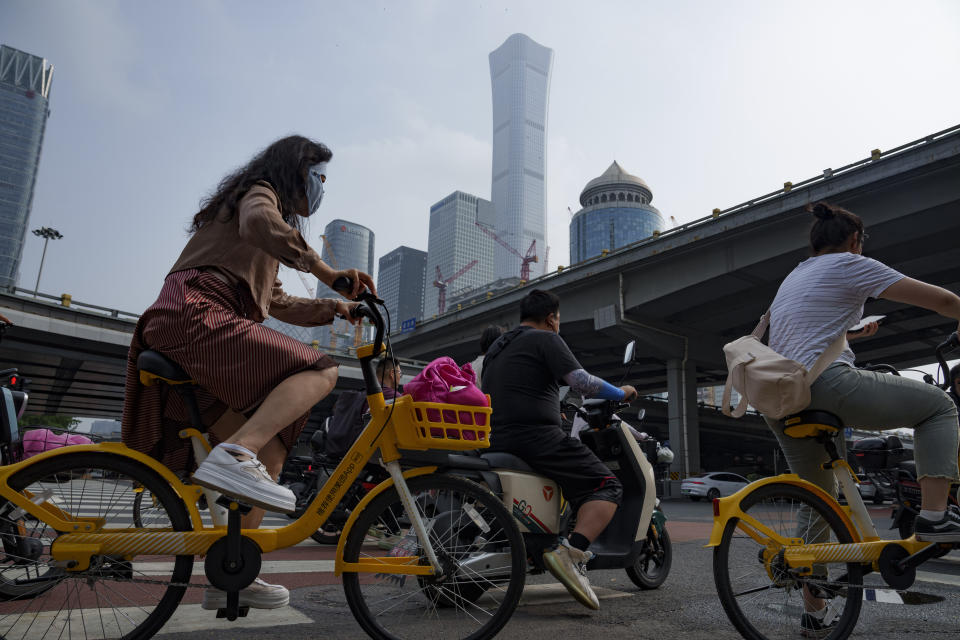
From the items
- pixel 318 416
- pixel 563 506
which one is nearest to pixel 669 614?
pixel 563 506

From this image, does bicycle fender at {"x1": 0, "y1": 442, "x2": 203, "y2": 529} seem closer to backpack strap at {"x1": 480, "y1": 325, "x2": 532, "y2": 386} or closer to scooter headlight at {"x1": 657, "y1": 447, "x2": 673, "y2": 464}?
backpack strap at {"x1": 480, "y1": 325, "x2": 532, "y2": 386}

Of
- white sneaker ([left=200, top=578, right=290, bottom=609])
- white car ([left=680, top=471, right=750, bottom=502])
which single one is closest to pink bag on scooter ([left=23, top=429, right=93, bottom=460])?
white sneaker ([left=200, top=578, right=290, bottom=609])

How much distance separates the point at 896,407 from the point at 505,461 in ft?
5.73

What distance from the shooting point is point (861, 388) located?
2.70 meters

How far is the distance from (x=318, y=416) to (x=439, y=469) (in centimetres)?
4319

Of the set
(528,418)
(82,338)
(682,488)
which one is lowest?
(682,488)

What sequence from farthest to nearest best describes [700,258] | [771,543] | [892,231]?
[700,258]
[892,231]
[771,543]

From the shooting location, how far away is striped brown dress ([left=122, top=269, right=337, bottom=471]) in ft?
7.36

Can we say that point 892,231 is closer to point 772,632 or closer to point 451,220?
point 772,632

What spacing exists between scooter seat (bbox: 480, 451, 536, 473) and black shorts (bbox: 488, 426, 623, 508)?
59 millimetres

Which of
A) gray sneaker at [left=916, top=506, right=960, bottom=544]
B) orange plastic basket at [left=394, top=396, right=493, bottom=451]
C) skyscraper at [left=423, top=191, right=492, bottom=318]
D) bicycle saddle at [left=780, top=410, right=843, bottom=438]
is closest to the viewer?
orange plastic basket at [left=394, top=396, right=493, bottom=451]

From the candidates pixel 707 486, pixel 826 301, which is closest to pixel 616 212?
pixel 707 486

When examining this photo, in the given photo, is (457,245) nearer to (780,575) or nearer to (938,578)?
(938,578)

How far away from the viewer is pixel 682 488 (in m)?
25.2
